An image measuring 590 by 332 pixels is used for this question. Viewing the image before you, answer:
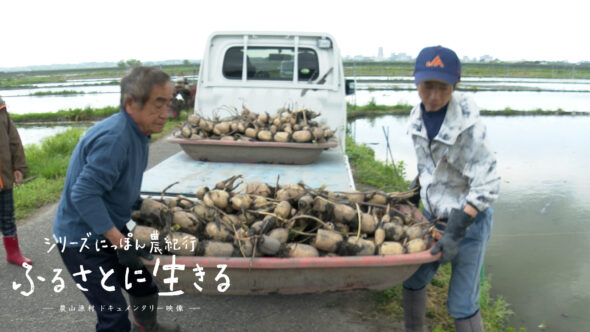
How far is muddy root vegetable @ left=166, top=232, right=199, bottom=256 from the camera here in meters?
2.19

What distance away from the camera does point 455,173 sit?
7.20 feet

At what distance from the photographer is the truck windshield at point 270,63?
5145 mm

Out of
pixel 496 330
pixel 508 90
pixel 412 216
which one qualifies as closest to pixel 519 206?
pixel 496 330

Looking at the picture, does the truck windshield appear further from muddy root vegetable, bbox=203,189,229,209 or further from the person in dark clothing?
muddy root vegetable, bbox=203,189,229,209

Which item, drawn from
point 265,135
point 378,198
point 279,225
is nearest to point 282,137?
point 265,135

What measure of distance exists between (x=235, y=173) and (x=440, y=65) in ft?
7.03

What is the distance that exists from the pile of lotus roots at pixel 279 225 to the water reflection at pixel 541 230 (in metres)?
2.05

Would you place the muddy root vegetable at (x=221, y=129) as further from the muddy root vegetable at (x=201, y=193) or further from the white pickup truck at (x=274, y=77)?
the muddy root vegetable at (x=201, y=193)

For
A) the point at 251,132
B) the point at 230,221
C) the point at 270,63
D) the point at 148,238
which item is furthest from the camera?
the point at 270,63

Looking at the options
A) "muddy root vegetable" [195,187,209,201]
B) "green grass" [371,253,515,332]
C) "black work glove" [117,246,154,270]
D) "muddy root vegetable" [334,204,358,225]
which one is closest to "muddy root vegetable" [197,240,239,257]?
"black work glove" [117,246,154,270]

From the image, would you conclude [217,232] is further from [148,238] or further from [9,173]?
[9,173]

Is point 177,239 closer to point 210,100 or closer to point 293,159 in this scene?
point 293,159

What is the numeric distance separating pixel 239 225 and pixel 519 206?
522 centimetres

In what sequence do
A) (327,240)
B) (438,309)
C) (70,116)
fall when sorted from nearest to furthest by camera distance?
1. (327,240)
2. (438,309)
3. (70,116)
